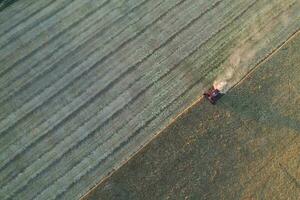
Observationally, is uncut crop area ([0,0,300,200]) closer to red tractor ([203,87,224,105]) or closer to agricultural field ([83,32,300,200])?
red tractor ([203,87,224,105])

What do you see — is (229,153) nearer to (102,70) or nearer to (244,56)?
(244,56)

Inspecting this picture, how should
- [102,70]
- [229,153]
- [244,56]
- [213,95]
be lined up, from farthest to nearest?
[244,56] → [102,70] → [213,95] → [229,153]

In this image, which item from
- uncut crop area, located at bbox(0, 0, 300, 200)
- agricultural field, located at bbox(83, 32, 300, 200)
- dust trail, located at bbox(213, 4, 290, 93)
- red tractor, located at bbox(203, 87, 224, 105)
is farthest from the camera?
dust trail, located at bbox(213, 4, 290, 93)

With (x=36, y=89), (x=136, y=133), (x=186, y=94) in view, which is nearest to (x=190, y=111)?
(x=186, y=94)

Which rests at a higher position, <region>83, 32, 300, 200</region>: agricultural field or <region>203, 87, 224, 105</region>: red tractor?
<region>203, 87, 224, 105</region>: red tractor

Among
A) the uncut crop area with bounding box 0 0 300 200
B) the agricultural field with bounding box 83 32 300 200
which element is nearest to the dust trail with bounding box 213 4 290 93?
the uncut crop area with bounding box 0 0 300 200

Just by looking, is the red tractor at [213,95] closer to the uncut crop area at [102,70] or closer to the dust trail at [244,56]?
the dust trail at [244,56]

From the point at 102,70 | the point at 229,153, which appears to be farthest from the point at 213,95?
the point at 102,70
